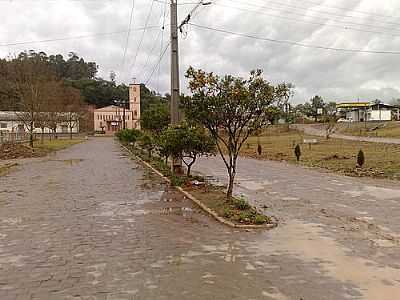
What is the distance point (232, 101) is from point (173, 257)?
456 centimetres

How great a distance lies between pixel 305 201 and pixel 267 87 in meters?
3.46

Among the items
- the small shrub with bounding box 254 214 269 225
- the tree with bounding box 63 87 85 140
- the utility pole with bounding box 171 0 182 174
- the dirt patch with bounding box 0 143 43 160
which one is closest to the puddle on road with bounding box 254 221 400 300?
the small shrub with bounding box 254 214 269 225

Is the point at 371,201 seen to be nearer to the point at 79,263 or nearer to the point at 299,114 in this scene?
the point at 79,263

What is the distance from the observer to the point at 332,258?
21.6 ft

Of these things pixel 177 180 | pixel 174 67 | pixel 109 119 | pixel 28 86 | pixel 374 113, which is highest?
pixel 28 86

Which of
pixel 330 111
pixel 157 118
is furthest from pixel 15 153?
pixel 330 111

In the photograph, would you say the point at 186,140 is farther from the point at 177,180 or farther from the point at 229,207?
the point at 229,207

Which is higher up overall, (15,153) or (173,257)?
(15,153)

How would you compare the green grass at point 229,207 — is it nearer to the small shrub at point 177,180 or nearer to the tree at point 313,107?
the small shrub at point 177,180

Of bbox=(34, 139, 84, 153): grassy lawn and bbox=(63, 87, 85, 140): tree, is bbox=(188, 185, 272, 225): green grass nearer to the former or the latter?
bbox=(34, 139, 84, 153): grassy lawn

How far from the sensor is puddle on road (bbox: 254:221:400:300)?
17.8 ft

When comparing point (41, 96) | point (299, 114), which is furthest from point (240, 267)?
point (299, 114)

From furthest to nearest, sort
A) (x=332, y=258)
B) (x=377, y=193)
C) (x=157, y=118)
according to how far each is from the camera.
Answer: (x=157, y=118)
(x=377, y=193)
(x=332, y=258)

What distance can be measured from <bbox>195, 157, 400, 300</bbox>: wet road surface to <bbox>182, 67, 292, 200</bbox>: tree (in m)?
2.02
